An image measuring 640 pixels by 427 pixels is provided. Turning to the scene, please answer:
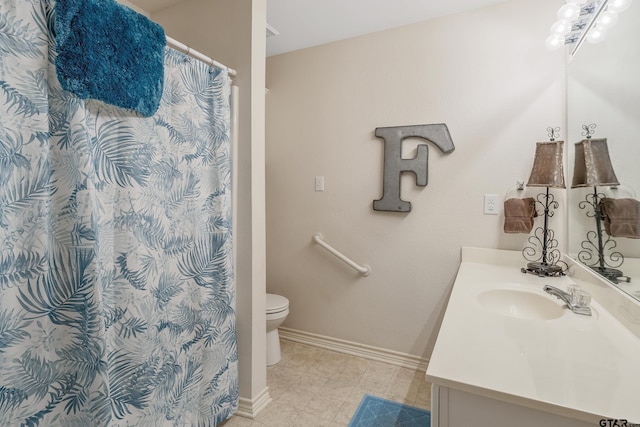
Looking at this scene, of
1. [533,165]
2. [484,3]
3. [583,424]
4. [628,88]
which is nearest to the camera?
[583,424]

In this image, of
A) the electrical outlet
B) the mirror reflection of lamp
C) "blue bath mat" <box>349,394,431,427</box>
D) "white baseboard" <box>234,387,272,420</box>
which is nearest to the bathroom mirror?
the mirror reflection of lamp

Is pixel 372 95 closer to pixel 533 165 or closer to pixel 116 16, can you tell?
pixel 533 165

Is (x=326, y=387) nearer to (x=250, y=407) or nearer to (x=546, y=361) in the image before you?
(x=250, y=407)

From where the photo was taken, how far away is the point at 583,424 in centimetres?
63

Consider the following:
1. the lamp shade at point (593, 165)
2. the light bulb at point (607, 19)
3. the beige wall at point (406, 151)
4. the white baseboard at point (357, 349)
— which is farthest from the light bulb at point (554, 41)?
the white baseboard at point (357, 349)

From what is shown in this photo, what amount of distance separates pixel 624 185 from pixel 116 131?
1.76 meters

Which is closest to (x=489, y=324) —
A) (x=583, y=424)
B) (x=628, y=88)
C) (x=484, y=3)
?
(x=583, y=424)

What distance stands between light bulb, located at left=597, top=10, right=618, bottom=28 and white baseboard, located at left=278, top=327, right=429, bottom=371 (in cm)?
194

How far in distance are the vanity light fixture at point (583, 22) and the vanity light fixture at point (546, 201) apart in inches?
17.1

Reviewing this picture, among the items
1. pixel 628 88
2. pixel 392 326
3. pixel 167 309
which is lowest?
pixel 392 326

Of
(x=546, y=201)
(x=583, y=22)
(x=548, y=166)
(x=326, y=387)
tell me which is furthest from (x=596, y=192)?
(x=326, y=387)

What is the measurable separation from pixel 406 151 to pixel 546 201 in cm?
83

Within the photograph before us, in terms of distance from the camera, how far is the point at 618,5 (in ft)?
3.72

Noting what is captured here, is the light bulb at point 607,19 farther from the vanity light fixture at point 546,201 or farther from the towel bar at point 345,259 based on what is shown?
the towel bar at point 345,259
